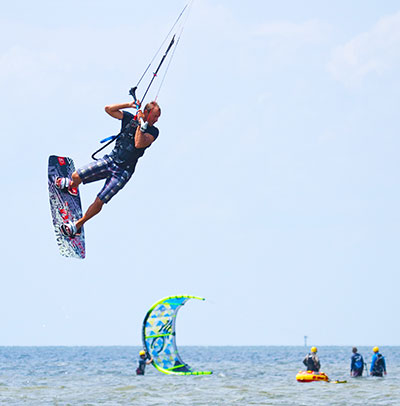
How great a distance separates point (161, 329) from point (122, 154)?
89.5 feet

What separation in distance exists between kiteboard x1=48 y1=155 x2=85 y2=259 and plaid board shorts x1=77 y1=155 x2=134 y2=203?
105 cm

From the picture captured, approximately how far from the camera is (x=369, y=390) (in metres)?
30.4

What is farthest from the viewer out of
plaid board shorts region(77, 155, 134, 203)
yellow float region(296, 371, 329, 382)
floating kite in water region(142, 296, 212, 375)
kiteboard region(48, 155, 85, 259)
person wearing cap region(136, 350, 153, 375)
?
person wearing cap region(136, 350, 153, 375)

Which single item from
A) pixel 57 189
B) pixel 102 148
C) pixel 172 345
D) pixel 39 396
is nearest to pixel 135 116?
pixel 102 148

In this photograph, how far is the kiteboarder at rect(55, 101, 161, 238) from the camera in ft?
38.0

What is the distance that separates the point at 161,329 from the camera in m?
38.4

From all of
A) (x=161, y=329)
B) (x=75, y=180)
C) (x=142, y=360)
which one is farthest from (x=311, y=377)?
(x=75, y=180)

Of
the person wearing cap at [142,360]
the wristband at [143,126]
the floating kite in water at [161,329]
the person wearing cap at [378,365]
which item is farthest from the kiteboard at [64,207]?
the person wearing cap at [378,365]

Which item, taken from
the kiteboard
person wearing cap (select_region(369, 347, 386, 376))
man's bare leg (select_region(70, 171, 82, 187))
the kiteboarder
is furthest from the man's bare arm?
person wearing cap (select_region(369, 347, 386, 376))

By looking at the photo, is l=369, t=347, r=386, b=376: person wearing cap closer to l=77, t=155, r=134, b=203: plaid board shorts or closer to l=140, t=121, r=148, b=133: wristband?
l=77, t=155, r=134, b=203: plaid board shorts

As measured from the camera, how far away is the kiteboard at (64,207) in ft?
42.0

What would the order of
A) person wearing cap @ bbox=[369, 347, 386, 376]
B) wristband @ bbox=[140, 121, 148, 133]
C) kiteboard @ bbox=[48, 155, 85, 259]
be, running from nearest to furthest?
wristband @ bbox=[140, 121, 148, 133]
kiteboard @ bbox=[48, 155, 85, 259]
person wearing cap @ bbox=[369, 347, 386, 376]

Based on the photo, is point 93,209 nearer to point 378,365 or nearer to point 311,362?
point 311,362

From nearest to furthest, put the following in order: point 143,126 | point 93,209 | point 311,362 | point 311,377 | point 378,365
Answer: point 143,126, point 93,209, point 311,377, point 311,362, point 378,365
